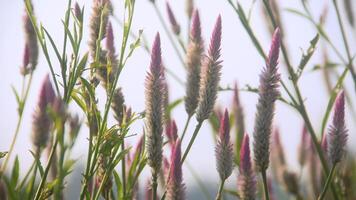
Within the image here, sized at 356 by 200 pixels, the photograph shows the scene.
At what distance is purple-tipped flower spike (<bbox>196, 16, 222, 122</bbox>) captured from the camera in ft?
4.06

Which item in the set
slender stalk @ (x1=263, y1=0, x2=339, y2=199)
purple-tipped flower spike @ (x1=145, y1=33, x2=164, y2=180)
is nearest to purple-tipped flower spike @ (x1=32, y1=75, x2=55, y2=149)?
purple-tipped flower spike @ (x1=145, y1=33, x2=164, y2=180)

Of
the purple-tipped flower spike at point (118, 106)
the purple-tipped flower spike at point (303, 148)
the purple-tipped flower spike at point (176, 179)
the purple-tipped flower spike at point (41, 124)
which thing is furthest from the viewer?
the purple-tipped flower spike at point (303, 148)

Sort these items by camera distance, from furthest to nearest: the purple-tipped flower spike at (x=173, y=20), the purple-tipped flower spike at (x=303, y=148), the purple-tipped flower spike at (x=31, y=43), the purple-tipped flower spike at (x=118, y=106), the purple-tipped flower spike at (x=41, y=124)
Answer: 1. the purple-tipped flower spike at (x=173, y=20)
2. the purple-tipped flower spike at (x=303, y=148)
3. the purple-tipped flower spike at (x=31, y=43)
4. the purple-tipped flower spike at (x=118, y=106)
5. the purple-tipped flower spike at (x=41, y=124)

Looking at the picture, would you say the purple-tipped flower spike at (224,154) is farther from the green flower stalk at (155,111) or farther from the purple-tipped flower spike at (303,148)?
the purple-tipped flower spike at (303,148)

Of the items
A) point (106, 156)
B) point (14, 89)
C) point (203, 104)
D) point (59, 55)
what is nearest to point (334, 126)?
point (203, 104)

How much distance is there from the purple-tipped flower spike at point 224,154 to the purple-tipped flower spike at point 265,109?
0.19 feet

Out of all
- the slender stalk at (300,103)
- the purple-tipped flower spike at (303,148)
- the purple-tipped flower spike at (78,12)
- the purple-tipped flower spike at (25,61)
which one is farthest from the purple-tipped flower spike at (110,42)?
the purple-tipped flower spike at (303,148)

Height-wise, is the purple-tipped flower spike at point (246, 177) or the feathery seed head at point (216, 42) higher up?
the feathery seed head at point (216, 42)

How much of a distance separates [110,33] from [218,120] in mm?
531

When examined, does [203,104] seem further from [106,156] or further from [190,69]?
[106,156]

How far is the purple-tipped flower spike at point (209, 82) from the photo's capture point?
1236 millimetres

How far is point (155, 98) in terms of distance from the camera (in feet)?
3.89

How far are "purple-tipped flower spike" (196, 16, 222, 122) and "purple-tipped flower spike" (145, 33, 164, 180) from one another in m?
0.11

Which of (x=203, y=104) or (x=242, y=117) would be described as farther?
(x=242, y=117)
